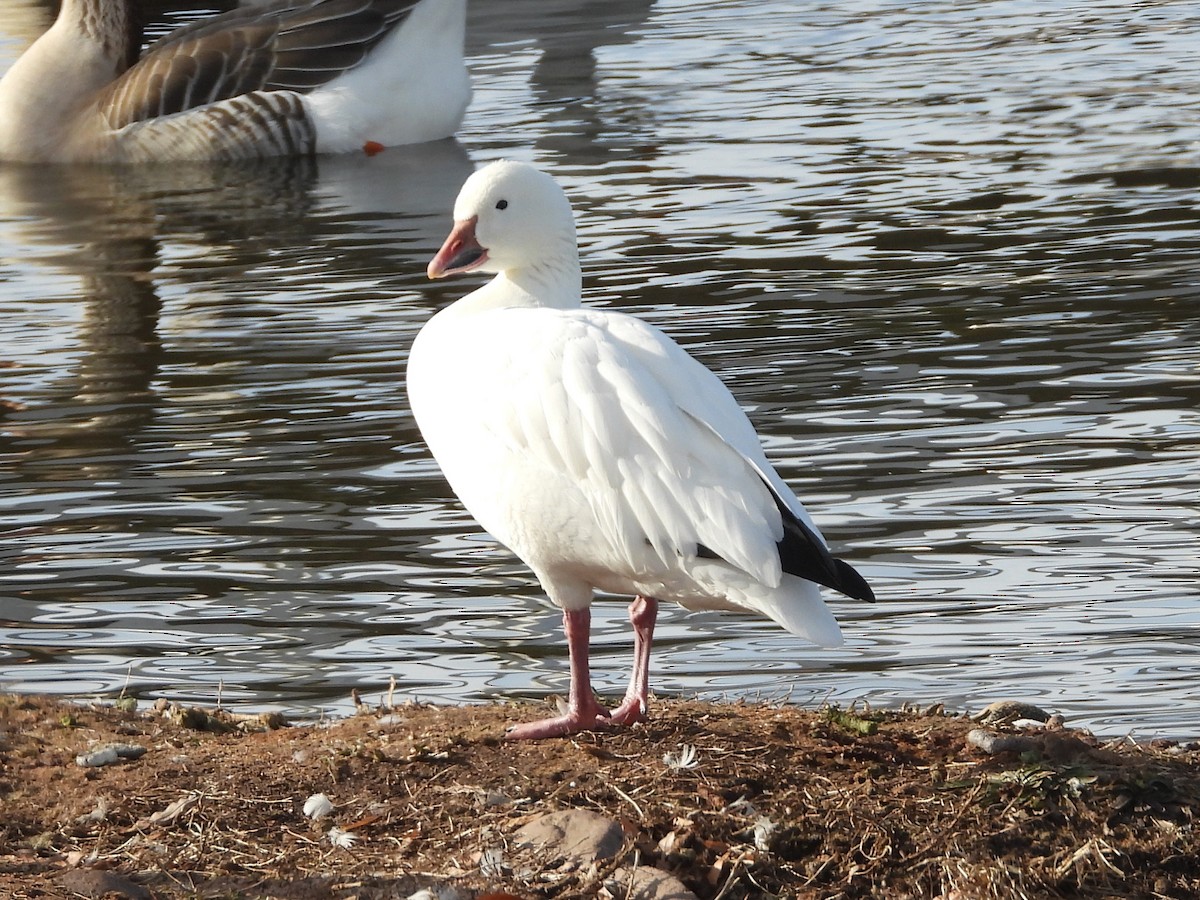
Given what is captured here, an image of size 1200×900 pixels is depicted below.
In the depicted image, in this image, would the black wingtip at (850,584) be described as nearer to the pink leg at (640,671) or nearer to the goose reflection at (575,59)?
the pink leg at (640,671)

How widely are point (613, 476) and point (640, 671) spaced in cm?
63

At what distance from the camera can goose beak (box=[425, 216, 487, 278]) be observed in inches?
223

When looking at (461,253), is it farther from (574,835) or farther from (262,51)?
(262,51)

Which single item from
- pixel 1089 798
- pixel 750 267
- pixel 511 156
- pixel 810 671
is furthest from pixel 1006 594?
pixel 511 156

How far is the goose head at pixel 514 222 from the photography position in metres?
5.58

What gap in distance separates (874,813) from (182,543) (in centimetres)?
365

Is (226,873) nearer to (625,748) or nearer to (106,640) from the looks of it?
(625,748)

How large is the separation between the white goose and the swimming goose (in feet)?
34.4

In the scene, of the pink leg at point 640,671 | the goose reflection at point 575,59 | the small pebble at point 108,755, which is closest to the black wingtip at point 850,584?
the pink leg at point 640,671

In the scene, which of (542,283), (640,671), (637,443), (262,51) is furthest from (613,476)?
(262,51)

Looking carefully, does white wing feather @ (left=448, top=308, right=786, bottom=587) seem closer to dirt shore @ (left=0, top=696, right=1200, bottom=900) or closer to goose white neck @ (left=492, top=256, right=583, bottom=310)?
dirt shore @ (left=0, top=696, right=1200, bottom=900)

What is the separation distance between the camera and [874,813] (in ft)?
14.3

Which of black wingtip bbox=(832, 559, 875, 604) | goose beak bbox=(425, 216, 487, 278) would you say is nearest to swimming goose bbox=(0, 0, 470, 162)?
goose beak bbox=(425, 216, 487, 278)

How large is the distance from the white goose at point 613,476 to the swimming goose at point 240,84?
10.5m
